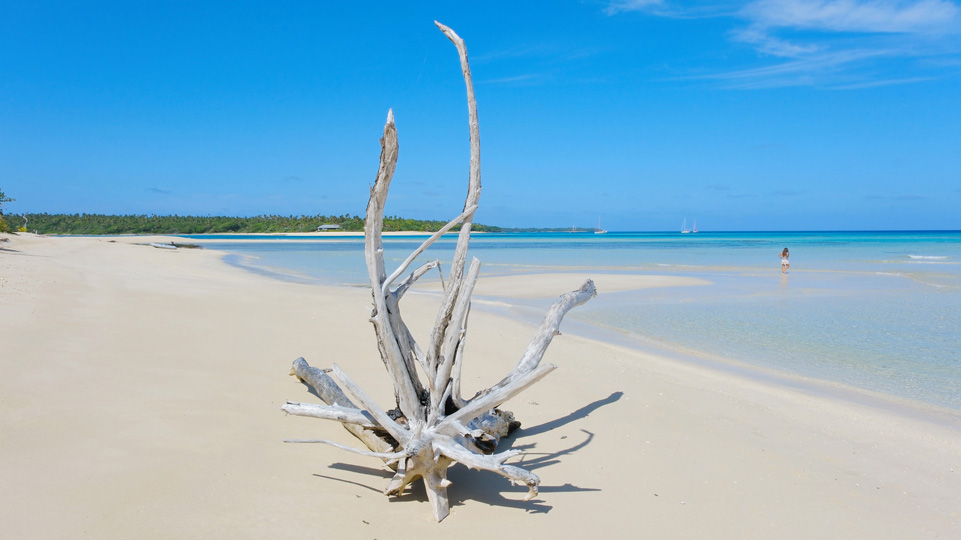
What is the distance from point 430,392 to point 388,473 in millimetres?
631

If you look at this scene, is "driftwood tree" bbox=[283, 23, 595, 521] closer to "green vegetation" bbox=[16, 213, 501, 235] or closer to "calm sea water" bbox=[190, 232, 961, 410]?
"calm sea water" bbox=[190, 232, 961, 410]

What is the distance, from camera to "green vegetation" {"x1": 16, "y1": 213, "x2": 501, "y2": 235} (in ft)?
309

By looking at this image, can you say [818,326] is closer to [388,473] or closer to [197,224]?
[388,473]

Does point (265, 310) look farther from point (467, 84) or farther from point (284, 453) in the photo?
point (467, 84)

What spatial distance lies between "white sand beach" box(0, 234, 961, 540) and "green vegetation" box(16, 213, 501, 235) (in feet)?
312

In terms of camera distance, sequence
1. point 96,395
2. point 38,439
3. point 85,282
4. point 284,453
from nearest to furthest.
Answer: point 38,439 < point 284,453 < point 96,395 < point 85,282

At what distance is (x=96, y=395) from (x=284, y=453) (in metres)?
1.85

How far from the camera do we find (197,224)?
115 metres

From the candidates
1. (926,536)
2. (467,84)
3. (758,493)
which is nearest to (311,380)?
(467,84)

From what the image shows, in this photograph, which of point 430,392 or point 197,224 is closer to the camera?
point 430,392

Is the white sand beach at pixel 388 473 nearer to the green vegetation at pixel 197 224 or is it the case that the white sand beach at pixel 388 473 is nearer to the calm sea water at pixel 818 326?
the calm sea water at pixel 818 326

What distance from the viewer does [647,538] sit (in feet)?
11.1

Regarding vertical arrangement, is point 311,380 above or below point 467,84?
below

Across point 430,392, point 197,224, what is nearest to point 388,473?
point 430,392
